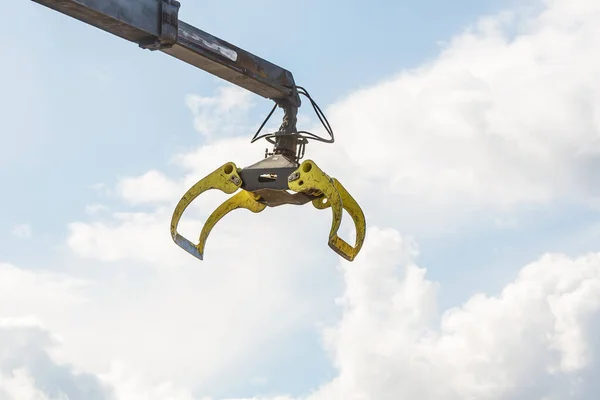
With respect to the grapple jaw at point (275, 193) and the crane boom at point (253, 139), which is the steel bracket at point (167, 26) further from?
the grapple jaw at point (275, 193)

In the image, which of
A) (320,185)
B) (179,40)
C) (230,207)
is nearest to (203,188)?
(230,207)

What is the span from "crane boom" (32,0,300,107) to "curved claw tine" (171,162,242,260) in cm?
110

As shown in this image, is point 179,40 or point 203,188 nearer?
point 179,40

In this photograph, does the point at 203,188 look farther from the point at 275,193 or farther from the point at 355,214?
the point at 355,214

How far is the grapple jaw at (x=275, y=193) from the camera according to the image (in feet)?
41.4

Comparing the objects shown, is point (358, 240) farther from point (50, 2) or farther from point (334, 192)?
point (50, 2)

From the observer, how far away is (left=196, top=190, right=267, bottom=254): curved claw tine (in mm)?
13523

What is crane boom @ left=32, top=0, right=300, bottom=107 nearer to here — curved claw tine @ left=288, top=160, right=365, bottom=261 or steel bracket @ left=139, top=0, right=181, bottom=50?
steel bracket @ left=139, top=0, right=181, bottom=50

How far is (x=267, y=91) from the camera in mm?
13688

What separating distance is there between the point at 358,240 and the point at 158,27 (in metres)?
3.48

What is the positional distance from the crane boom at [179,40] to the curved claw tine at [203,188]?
3.62 feet

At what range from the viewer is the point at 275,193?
13.2 meters

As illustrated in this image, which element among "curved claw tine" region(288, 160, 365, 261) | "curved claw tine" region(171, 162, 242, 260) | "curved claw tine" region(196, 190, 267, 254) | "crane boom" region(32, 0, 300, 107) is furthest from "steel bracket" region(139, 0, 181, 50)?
"curved claw tine" region(196, 190, 267, 254)

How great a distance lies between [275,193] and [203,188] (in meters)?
0.88
